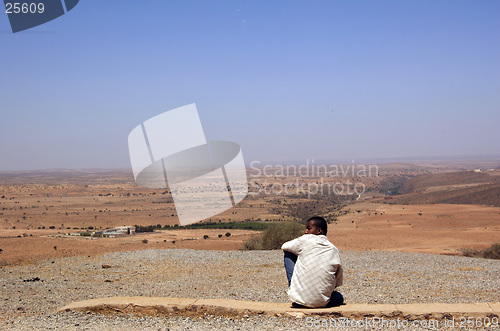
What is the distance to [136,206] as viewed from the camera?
74.4 metres

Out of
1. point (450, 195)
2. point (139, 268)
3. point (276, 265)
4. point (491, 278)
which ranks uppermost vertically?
point (139, 268)

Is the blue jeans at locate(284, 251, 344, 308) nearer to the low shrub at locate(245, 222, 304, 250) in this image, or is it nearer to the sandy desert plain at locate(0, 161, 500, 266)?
the sandy desert plain at locate(0, 161, 500, 266)

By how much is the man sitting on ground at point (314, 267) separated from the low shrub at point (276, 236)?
16.1 m

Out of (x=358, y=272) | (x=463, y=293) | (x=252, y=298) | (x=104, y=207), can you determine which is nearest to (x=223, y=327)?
(x=252, y=298)

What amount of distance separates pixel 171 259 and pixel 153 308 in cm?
1063

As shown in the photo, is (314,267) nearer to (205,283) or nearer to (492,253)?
(205,283)

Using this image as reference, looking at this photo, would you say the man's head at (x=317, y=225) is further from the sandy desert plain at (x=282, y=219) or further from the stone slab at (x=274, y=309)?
the sandy desert plain at (x=282, y=219)

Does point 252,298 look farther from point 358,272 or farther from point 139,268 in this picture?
point 139,268

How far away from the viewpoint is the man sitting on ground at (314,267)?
20.4 ft

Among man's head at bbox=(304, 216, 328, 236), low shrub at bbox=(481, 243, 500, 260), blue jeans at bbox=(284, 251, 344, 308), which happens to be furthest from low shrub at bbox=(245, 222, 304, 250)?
man's head at bbox=(304, 216, 328, 236)

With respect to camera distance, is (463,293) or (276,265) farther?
(276,265)

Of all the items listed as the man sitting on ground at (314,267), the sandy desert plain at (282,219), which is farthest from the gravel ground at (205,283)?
the sandy desert plain at (282,219)

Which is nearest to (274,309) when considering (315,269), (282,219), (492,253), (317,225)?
(315,269)

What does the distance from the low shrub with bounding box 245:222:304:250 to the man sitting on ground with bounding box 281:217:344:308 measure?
16.1 metres
